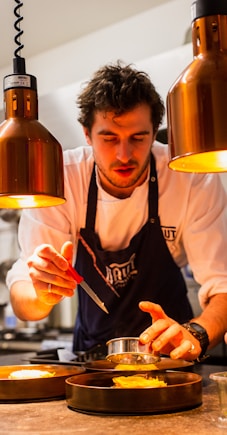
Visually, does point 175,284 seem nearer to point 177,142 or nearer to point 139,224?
point 139,224

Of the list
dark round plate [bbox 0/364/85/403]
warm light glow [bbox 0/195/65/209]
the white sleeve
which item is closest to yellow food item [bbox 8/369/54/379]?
dark round plate [bbox 0/364/85/403]

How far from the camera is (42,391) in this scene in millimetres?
1252

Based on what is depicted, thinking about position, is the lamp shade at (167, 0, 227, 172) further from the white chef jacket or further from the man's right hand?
the white chef jacket

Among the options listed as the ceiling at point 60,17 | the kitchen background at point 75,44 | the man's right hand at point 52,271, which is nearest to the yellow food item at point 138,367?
the man's right hand at point 52,271

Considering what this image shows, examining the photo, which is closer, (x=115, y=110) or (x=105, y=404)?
(x=105, y=404)

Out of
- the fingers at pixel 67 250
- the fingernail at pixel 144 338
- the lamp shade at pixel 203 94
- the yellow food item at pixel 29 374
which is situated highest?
the lamp shade at pixel 203 94

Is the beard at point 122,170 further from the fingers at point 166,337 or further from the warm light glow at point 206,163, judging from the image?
the warm light glow at point 206,163

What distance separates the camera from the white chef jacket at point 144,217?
197cm

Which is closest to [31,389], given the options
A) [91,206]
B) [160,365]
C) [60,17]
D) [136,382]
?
[136,382]

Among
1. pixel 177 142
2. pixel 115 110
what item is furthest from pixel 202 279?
pixel 177 142

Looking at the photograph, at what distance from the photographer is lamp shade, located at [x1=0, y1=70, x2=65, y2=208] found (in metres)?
1.23

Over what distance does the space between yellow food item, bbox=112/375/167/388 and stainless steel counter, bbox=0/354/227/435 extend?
86 millimetres

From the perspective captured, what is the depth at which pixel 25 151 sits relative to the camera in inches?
48.9

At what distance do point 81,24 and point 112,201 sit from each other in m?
1.86
